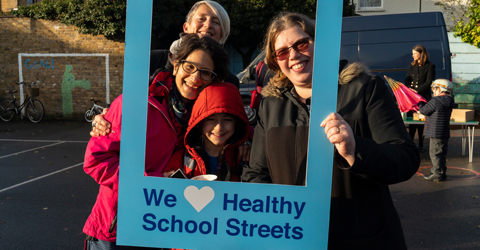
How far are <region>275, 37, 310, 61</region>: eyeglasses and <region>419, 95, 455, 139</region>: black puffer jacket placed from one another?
555 cm

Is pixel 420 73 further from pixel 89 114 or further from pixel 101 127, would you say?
pixel 89 114

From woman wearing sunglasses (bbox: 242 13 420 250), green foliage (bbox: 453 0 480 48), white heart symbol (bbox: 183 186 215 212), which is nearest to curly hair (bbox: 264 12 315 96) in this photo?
woman wearing sunglasses (bbox: 242 13 420 250)

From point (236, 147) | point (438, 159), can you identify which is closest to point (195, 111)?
point (236, 147)

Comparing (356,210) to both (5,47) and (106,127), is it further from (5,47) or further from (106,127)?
(5,47)

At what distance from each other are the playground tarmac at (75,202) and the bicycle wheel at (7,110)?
7075mm

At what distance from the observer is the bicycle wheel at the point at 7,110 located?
47.9 feet

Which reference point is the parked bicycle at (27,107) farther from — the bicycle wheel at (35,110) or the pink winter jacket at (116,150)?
the pink winter jacket at (116,150)

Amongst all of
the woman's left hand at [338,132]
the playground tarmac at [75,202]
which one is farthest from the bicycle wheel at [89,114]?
the woman's left hand at [338,132]

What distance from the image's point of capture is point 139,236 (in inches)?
50.0

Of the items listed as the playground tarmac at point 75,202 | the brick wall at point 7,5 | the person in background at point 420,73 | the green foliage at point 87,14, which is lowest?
the playground tarmac at point 75,202

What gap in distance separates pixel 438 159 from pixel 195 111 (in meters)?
5.47

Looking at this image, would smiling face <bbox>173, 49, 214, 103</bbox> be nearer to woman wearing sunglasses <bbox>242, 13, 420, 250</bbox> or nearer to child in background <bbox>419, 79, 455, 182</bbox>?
woman wearing sunglasses <bbox>242, 13, 420, 250</bbox>

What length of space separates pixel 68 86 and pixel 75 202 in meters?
11.6

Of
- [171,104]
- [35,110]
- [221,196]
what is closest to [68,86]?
[35,110]
